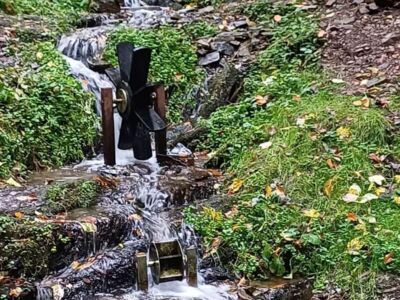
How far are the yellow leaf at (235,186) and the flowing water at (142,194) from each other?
60 cm

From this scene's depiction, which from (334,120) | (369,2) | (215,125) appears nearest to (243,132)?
(215,125)

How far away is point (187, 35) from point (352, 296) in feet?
16.2

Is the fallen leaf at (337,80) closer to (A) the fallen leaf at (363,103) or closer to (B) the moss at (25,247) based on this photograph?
(A) the fallen leaf at (363,103)

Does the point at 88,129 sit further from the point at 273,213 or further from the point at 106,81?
the point at 273,213

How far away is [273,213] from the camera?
4961 mm

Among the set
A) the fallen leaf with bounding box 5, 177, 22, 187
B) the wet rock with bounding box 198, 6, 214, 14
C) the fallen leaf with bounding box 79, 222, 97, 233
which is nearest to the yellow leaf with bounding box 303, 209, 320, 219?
the fallen leaf with bounding box 79, 222, 97, 233

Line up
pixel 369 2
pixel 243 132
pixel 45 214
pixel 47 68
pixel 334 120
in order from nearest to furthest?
1. pixel 45 214
2. pixel 334 120
3. pixel 243 132
4. pixel 47 68
5. pixel 369 2

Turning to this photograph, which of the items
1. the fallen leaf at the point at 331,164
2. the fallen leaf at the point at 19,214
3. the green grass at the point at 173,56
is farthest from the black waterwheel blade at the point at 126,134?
the fallen leaf at the point at 331,164

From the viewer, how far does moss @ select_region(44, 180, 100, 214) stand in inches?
195

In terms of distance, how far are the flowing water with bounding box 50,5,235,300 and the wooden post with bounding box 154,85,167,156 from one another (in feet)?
0.49

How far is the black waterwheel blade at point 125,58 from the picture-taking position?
232 inches

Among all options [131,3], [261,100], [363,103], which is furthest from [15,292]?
[131,3]

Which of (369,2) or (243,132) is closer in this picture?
(243,132)

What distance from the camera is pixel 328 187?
5223 millimetres
